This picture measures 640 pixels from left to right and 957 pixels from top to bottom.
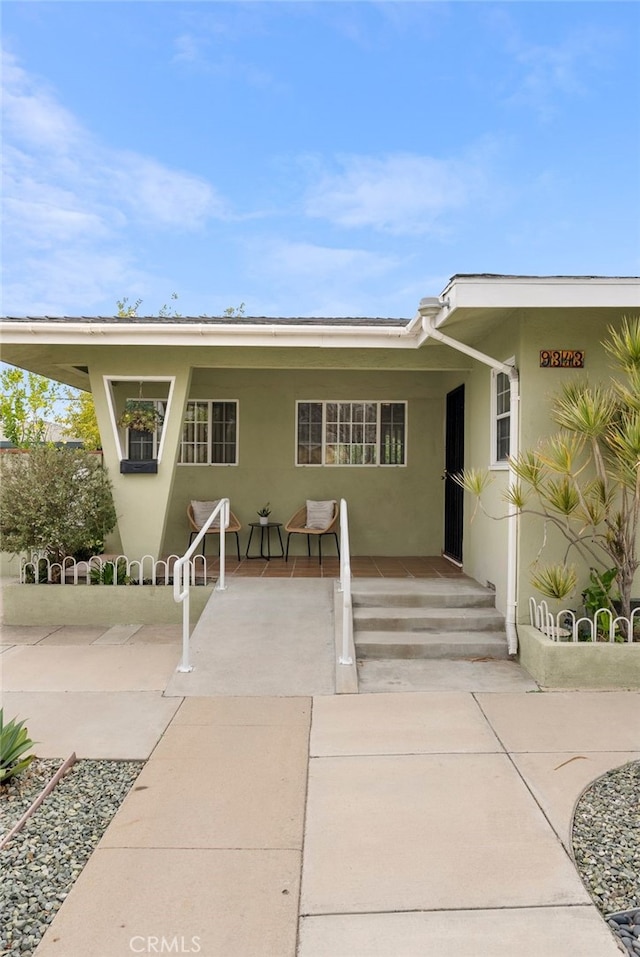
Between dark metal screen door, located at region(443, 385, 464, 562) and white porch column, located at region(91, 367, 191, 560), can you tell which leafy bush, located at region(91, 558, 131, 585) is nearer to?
Answer: white porch column, located at region(91, 367, 191, 560)

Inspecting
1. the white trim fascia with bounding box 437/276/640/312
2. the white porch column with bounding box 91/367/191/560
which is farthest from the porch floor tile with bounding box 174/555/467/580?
the white trim fascia with bounding box 437/276/640/312

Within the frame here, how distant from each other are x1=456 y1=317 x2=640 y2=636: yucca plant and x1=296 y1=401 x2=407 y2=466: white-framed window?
371 centimetres

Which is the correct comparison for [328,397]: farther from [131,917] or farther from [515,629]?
[131,917]

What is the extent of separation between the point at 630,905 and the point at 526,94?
619 inches

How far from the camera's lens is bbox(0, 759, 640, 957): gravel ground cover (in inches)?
95.6

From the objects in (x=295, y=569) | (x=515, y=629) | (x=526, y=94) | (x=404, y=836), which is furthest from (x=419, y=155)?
(x=404, y=836)

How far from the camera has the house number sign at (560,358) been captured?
5477 millimetres

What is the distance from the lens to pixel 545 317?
17.9 ft

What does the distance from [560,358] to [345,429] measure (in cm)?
409

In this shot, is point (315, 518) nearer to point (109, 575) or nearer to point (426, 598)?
point (426, 598)

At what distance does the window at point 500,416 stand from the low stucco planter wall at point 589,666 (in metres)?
1.98

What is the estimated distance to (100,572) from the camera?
6957mm

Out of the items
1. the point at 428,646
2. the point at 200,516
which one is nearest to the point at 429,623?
the point at 428,646

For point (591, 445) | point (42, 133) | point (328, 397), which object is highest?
point (42, 133)
